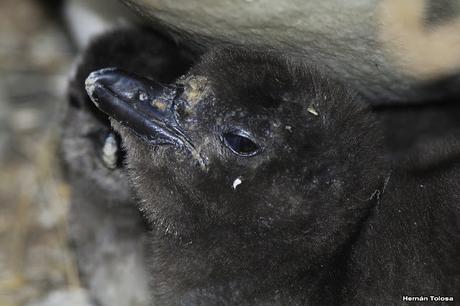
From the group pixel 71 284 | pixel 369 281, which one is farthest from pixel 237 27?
pixel 71 284

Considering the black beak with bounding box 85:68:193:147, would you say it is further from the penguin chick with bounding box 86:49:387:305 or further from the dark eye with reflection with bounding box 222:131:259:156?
the dark eye with reflection with bounding box 222:131:259:156

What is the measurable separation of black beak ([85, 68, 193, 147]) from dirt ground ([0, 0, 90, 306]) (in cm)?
116

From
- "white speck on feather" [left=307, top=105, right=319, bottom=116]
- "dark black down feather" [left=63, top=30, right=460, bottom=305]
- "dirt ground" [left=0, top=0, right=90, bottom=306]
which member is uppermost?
"white speck on feather" [left=307, top=105, right=319, bottom=116]

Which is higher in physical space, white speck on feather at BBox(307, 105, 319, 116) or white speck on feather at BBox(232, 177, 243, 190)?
white speck on feather at BBox(307, 105, 319, 116)

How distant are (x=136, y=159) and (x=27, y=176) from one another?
157cm

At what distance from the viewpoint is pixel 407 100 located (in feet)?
9.43

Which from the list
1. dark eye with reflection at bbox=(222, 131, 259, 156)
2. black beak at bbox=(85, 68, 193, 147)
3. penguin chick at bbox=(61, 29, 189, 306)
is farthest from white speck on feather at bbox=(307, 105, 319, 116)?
penguin chick at bbox=(61, 29, 189, 306)

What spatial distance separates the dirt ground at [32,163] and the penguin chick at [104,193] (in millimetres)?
157

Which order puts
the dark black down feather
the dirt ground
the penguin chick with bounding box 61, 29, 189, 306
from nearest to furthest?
the dark black down feather, the penguin chick with bounding box 61, 29, 189, 306, the dirt ground

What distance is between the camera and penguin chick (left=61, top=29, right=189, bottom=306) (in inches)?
116

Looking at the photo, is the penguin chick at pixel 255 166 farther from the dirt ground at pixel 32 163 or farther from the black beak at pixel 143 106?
the dirt ground at pixel 32 163

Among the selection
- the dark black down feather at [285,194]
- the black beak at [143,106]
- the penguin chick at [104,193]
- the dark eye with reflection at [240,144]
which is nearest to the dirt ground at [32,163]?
the penguin chick at [104,193]

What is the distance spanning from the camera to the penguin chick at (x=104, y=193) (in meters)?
2.95

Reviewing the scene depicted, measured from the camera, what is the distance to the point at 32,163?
391 cm
